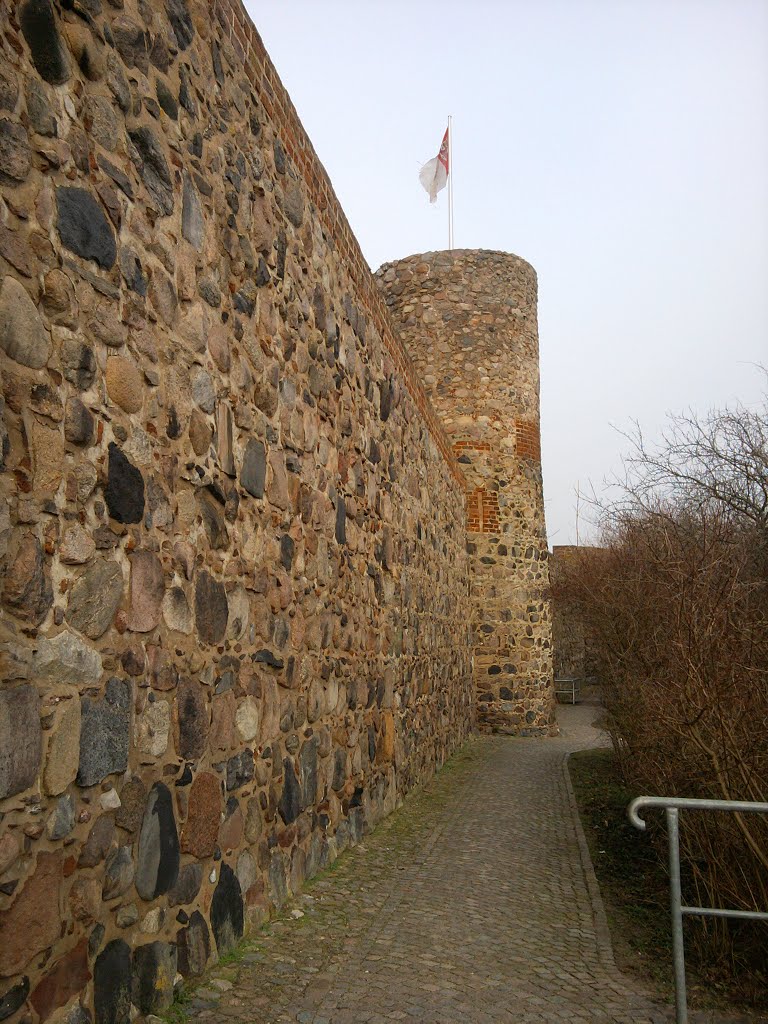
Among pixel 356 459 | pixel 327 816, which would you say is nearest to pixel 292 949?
pixel 327 816

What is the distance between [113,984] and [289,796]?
1772mm

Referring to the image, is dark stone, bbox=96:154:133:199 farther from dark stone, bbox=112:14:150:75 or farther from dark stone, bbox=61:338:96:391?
dark stone, bbox=61:338:96:391

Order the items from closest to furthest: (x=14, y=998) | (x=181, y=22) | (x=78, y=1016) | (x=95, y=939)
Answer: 1. (x=14, y=998)
2. (x=78, y=1016)
3. (x=95, y=939)
4. (x=181, y=22)

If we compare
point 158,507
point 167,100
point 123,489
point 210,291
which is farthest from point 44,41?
point 158,507

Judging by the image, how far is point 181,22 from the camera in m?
3.41

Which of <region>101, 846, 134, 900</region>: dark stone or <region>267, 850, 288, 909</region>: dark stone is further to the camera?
<region>267, 850, 288, 909</region>: dark stone

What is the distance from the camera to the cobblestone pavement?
3.18m

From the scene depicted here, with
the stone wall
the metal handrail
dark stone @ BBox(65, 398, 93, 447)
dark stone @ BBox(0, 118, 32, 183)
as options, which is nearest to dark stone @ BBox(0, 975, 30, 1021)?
the stone wall

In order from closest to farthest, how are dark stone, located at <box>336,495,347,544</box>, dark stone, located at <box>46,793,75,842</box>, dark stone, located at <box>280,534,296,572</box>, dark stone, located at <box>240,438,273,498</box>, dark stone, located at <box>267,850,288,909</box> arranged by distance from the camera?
1. dark stone, located at <box>46,793,75,842</box>
2. dark stone, located at <box>240,438,273,498</box>
3. dark stone, located at <box>267,850,288,909</box>
4. dark stone, located at <box>280,534,296,572</box>
5. dark stone, located at <box>336,495,347,544</box>

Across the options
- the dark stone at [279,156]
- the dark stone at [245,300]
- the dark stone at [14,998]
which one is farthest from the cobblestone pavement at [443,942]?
the dark stone at [279,156]

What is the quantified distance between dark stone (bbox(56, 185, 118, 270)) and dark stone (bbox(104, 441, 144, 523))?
0.62m

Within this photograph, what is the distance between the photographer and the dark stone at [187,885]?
119 inches

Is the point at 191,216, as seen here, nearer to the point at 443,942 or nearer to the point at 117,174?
the point at 117,174

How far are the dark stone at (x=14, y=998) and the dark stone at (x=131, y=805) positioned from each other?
1.76 ft
